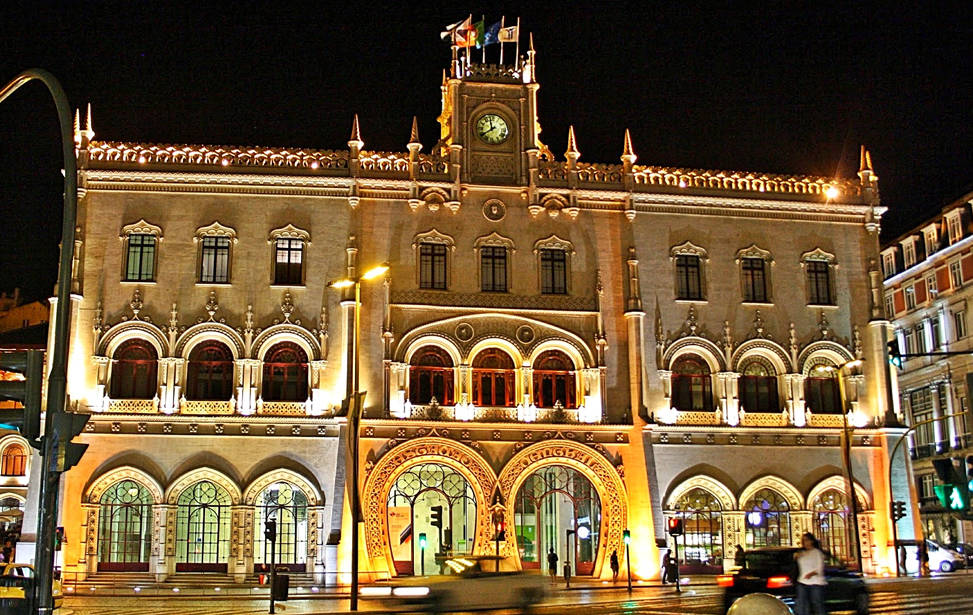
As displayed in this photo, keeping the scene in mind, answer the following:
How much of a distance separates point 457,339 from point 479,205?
5772 millimetres

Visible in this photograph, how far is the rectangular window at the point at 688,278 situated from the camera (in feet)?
154

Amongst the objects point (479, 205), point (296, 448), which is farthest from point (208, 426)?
point (479, 205)

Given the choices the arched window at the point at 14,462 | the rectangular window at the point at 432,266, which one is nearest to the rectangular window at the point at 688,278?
the rectangular window at the point at 432,266

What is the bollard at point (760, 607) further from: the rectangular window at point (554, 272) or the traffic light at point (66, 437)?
the rectangular window at point (554, 272)

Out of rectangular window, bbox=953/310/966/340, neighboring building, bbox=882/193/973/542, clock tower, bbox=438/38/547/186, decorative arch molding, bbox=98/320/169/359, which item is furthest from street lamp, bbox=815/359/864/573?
decorative arch molding, bbox=98/320/169/359

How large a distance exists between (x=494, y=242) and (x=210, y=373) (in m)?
12.4

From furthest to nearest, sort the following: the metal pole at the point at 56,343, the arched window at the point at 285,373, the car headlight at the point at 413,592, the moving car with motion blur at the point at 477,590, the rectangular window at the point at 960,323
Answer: the rectangular window at the point at 960,323
the arched window at the point at 285,373
the car headlight at the point at 413,592
the moving car with motion blur at the point at 477,590
the metal pole at the point at 56,343

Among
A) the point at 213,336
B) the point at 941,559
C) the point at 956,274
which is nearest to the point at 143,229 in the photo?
the point at 213,336

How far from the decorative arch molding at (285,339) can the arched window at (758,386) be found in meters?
17.4

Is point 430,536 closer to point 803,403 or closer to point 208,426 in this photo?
point 208,426

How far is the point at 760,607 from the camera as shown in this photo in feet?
42.0

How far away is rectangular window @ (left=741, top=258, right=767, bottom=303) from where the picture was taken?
47344 mm

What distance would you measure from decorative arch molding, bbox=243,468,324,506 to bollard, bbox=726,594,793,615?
31.1 meters

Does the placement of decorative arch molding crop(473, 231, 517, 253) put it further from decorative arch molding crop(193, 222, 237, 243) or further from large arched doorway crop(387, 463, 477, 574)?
decorative arch molding crop(193, 222, 237, 243)
